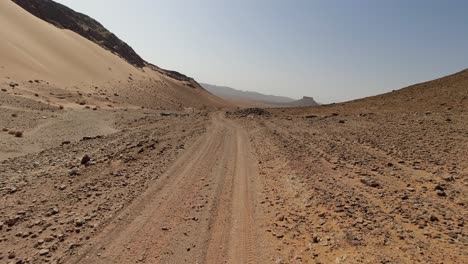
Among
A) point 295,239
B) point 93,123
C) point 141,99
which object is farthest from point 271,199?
point 141,99

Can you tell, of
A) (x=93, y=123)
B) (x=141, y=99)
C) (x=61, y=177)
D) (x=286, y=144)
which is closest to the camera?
(x=61, y=177)

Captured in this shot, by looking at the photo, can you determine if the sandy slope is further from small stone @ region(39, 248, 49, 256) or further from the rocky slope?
small stone @ region(39, 248, 49, 256)

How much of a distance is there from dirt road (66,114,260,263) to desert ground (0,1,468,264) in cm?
3

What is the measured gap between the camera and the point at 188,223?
24.1ft

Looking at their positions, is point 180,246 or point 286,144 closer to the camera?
point 180,246

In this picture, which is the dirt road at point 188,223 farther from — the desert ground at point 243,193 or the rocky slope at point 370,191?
the rocky slope at point 370,191

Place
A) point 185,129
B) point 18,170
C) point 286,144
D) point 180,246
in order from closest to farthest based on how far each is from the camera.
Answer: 1. point 180,246
2. point 18,170
3. point 286,144
4. point 185,129

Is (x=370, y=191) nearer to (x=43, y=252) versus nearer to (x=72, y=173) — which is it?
(x=43, y=252)

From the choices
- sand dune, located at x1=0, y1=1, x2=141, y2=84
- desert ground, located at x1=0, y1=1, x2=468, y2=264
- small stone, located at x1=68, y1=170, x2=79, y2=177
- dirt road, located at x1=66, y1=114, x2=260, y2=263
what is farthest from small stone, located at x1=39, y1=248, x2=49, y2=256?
sand dune, located at x1=0, y1=1, x2=141, y2=84

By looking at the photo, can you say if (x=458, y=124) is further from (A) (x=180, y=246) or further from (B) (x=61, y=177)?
(B) (x=61, y=177)

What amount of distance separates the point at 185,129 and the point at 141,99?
32785 mm

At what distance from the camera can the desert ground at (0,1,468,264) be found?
6.20 metres

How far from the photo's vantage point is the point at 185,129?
20.6m

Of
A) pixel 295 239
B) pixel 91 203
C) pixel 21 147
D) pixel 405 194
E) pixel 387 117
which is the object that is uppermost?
pixel 387 117
